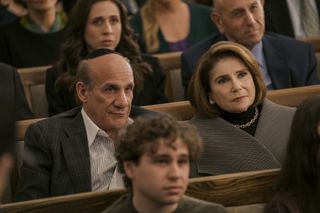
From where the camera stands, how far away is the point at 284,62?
4.00 m

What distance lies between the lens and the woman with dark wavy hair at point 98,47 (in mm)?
3949

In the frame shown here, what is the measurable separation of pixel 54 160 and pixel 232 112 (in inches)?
27.8

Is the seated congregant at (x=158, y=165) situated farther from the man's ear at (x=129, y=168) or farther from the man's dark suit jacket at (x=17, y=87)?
the man's dark suit jacket at (x=17, y=87)

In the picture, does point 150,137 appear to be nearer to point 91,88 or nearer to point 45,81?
point 91,88

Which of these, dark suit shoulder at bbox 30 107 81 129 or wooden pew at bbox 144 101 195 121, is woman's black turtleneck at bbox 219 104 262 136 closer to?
wooden pew at bbox 144 101 195 121

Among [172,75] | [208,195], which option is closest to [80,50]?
[172,75]

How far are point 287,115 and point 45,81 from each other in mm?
1328

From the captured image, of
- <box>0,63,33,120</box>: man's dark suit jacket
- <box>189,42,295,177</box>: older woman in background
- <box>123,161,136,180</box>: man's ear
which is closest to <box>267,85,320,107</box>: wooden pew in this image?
<box>189,42,295,177</box>: older woman in background

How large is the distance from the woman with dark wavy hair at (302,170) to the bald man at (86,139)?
27.4 inches

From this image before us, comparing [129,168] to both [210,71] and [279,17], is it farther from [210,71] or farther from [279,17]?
[279,17]

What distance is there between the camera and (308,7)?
4.97 metres

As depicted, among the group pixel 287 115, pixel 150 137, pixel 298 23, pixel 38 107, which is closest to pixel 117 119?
pixel 287 115

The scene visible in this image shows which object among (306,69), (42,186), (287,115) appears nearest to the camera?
(42,186)

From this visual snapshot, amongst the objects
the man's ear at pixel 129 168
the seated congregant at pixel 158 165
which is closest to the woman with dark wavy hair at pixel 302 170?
the seated congregant at pixel 158 165
